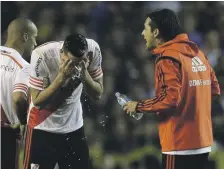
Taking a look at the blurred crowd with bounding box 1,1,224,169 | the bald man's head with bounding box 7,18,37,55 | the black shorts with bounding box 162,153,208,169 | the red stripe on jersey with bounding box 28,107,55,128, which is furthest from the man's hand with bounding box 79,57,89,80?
the blurred crowd with bounding box 1,1,224,169

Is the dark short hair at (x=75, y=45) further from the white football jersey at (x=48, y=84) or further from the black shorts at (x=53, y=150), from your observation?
the black shorts at (x=53, y=150)

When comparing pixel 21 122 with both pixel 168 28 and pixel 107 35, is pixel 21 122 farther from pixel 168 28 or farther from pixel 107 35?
pixel 107 35

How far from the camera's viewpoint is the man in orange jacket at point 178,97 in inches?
200

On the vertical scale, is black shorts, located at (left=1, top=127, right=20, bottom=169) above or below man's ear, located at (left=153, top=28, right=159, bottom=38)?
below

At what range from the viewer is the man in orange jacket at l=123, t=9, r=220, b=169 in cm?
507

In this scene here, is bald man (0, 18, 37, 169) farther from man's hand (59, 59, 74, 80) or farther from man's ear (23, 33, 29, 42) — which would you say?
man's hand (59, 59, 74, 80)

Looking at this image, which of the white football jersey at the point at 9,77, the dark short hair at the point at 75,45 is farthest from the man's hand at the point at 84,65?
the white football jersey at the point at 9,77

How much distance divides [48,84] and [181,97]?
110 centimetres

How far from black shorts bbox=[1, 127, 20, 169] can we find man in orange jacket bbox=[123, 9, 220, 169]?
115 cm

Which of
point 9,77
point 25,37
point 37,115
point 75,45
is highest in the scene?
point 25,37

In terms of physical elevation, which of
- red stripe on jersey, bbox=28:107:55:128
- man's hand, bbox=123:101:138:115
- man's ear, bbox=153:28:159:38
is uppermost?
man's ear, bbox=153:28:159:38

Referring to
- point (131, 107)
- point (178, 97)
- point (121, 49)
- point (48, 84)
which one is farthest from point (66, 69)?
point (121, 49)

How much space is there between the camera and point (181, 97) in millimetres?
5152

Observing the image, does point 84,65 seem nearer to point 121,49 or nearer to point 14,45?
point 14,45
